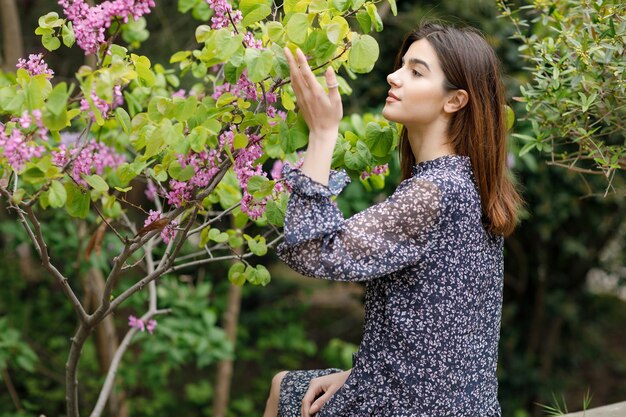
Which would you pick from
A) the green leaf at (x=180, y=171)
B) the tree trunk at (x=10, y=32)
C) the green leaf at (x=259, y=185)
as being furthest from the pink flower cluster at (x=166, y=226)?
the tree trunk at (x=10, y=32)

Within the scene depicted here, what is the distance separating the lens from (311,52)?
1.69 metres

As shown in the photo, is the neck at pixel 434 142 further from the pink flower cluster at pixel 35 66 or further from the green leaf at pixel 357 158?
the pink flower cluster at pixel 35 66

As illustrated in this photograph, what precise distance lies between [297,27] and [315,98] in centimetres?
15

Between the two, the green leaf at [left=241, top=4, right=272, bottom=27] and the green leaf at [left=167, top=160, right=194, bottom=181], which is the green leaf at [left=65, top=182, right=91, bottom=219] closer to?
the green leaf at [left=167, top=160, right=194, bottom=181]

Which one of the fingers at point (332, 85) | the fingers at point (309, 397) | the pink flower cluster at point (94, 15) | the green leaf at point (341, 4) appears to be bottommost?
the fingers at point (309, 397)

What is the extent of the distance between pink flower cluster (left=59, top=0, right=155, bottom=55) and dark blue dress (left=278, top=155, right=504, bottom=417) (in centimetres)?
51

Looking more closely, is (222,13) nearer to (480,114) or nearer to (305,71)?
(305,71)

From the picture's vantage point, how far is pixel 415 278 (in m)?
1.83

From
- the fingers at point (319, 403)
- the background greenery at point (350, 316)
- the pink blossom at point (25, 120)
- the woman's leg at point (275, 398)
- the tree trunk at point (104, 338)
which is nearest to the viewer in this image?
the pink blossom at point (25, 120)

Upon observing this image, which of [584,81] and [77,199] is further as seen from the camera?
[584,81]

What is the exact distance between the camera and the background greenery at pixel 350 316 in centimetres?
385

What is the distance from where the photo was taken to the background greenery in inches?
152

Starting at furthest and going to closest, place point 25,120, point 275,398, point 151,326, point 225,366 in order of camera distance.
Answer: point 225,366
point 151,326
point 275,398
point 25,120

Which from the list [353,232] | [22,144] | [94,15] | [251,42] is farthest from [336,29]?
[22,144]
